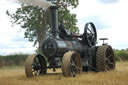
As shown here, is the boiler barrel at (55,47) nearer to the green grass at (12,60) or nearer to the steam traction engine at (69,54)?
the steam traction engine at (69,54)

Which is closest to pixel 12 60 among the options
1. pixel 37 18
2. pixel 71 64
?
pixel 37 18

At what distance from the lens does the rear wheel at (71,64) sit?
33.3ft

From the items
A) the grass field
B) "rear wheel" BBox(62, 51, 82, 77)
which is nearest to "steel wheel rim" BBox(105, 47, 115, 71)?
the grass field

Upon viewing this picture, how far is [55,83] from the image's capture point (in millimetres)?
8727

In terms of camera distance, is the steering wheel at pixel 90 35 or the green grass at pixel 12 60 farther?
the green grass at pixel 12 60

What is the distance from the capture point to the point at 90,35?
1373cm

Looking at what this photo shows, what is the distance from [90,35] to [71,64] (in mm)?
3511

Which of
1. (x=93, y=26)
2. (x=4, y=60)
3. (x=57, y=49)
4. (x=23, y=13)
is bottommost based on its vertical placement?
(x=4, y=60)

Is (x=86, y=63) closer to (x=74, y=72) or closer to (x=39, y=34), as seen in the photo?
(x=74, y=72)

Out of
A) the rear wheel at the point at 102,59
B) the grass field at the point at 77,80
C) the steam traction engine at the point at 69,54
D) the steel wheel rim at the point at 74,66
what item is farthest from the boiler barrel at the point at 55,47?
the rear wheel at the point at 102,59

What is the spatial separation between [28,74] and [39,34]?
16.9 metres

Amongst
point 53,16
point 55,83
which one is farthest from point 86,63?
point 55,83

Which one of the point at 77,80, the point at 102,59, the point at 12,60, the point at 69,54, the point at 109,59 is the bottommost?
the point at 12,60

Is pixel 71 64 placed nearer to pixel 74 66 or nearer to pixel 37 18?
pixel 74 66
